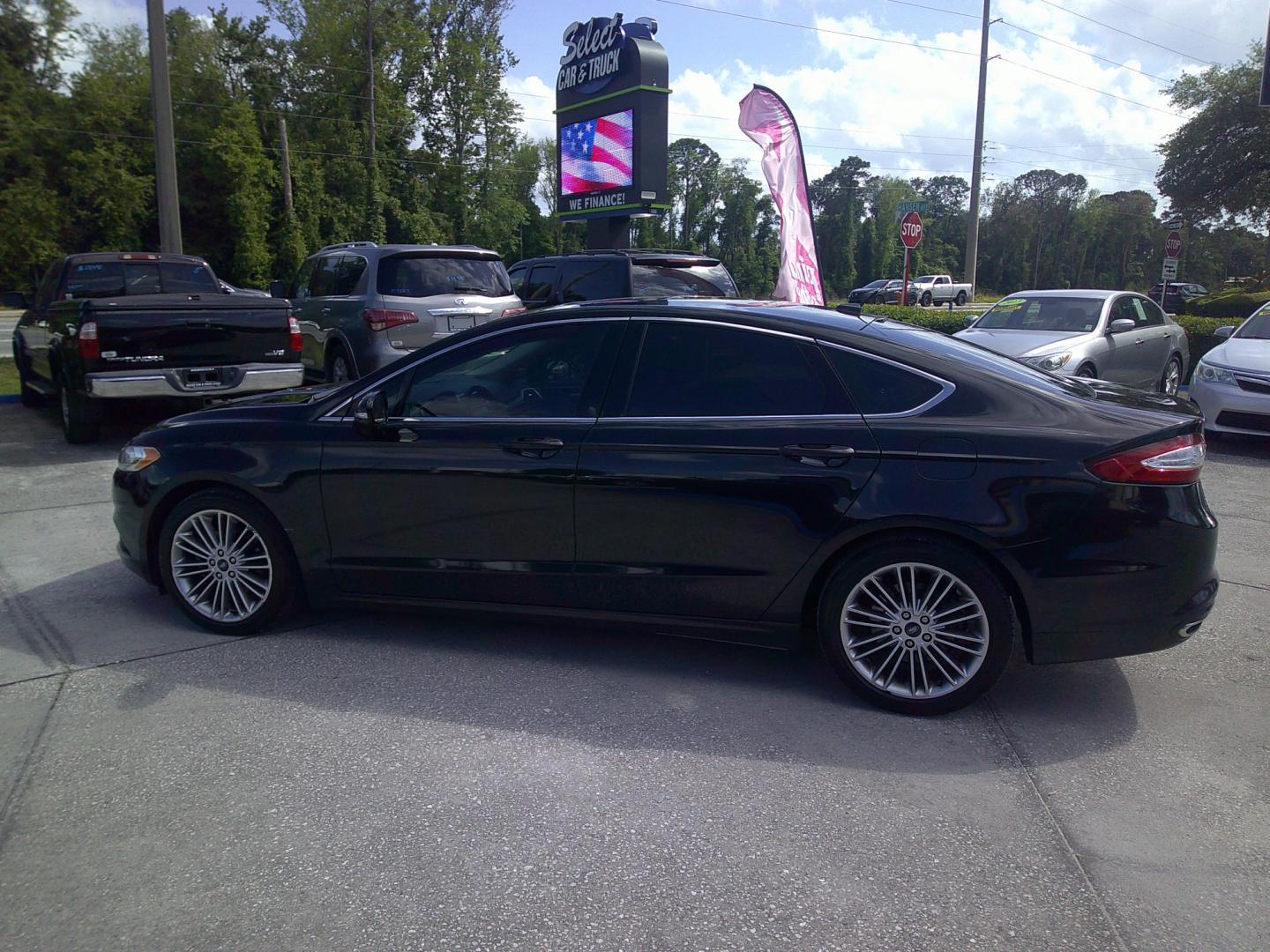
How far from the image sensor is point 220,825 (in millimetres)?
3129

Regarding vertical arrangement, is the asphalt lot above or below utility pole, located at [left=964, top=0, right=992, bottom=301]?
below

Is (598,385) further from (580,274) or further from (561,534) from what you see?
(580,274)

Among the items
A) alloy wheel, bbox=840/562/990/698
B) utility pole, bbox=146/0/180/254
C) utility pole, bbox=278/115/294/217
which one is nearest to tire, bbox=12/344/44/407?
utility pole, bbox=146/0/180/254

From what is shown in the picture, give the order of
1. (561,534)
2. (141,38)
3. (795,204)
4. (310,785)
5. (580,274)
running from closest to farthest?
(310,785)
(561,534)
(580,274)
(795,204)
(141,38)

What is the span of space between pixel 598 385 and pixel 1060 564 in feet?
6.64

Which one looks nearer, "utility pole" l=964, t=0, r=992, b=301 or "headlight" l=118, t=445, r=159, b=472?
"headlight" l=118, t=445, r=159, b=472

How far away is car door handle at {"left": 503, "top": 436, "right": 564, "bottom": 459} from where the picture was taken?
429 centimetres

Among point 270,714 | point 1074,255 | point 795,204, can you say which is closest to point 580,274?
point 795,204

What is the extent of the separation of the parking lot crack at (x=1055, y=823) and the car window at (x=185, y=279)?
31.4 feet

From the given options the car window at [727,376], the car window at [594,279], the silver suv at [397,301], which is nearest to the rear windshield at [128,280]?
the silver suv at [397,301]

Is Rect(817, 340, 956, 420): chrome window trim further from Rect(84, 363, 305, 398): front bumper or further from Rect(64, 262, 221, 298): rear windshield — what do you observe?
Rect(64, 262, 221, 298): rear windshield

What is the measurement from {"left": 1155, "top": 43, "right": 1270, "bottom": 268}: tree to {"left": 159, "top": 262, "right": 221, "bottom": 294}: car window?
41.1 meters

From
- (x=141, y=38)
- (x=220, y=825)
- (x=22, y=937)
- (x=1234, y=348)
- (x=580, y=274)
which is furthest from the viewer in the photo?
(x=141, y=38)

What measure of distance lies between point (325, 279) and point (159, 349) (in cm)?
363
